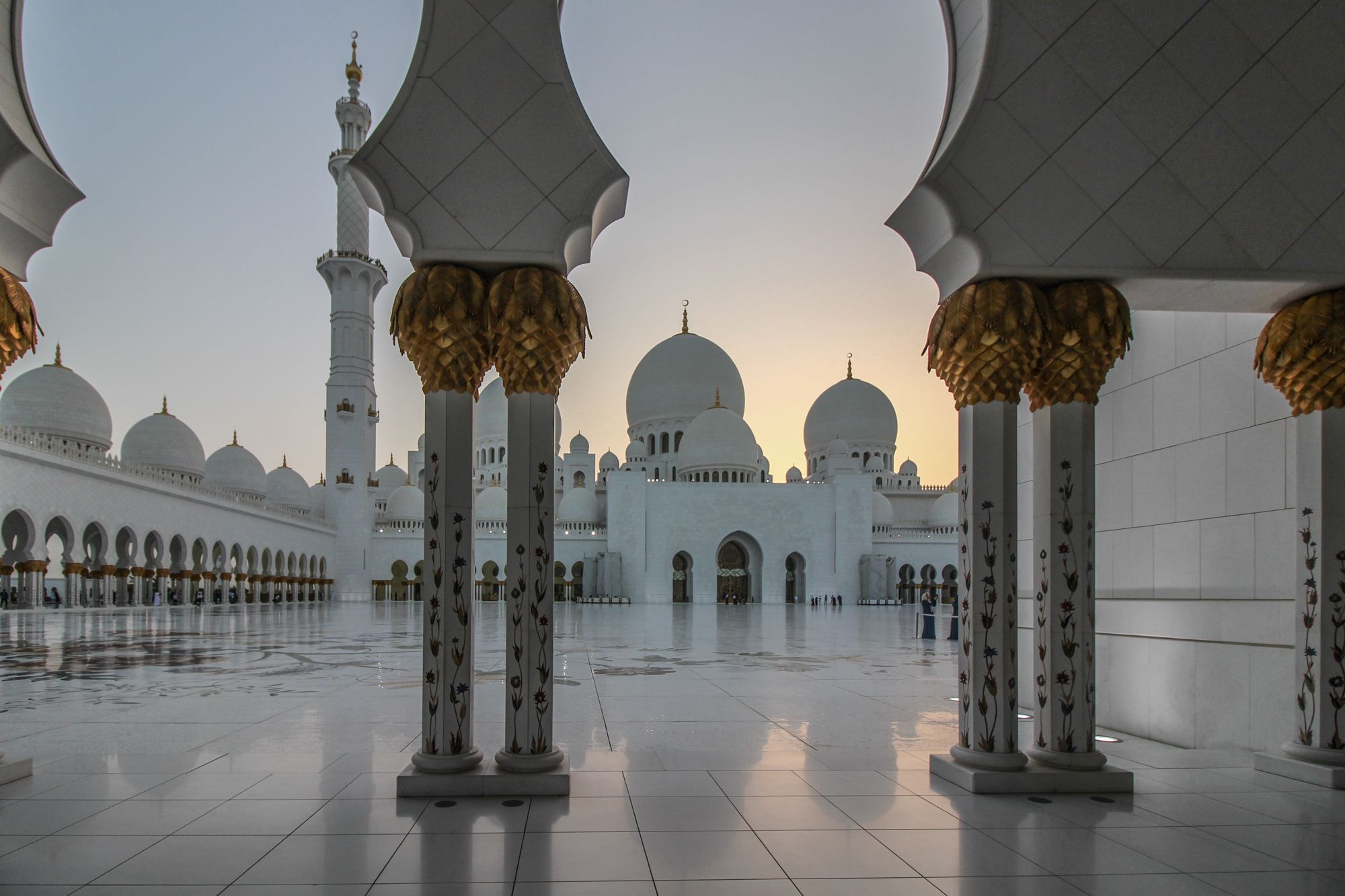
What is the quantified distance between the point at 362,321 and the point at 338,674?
28.0 m

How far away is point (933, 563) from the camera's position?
3969 cm

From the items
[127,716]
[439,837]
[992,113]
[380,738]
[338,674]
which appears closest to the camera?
[439,837]

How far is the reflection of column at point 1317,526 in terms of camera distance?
444cm

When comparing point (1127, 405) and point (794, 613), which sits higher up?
point (1127, 405)

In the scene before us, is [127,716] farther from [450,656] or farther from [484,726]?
[450,656]

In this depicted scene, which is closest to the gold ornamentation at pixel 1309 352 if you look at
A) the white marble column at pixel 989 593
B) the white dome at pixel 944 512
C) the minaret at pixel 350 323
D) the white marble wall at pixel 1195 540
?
the white marble wall at pixel 1195 540

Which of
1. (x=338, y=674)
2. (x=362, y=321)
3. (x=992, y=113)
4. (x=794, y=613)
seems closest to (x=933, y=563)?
(x=794, y=613)

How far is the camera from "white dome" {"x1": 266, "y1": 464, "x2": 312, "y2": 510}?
4094 cm

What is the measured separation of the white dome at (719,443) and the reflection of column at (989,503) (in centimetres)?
3322

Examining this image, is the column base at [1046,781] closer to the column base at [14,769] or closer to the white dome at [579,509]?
the column base at [14,769]

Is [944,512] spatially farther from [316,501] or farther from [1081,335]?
[1081,335]

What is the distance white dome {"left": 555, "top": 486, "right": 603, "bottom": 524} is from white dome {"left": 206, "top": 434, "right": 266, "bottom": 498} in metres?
12.7

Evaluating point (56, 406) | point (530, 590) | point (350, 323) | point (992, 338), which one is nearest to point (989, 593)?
point (992, 338)

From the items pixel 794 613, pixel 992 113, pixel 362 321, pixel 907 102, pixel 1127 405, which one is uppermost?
pixel 362 321
